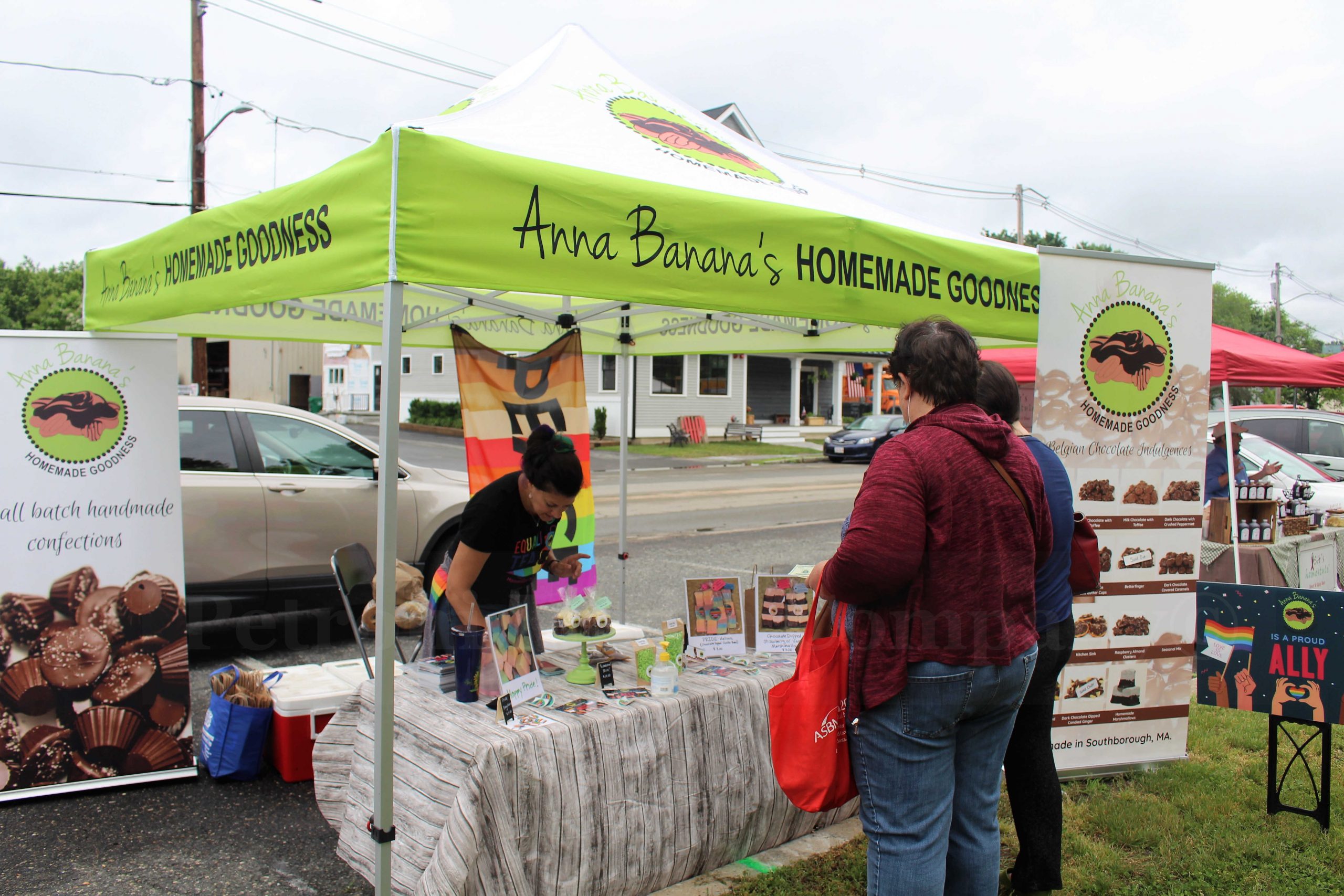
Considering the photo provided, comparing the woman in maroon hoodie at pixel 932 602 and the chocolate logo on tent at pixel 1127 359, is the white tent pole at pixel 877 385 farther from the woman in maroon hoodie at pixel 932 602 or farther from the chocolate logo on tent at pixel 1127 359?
the woman in maroon hoodie at pixel 932 602

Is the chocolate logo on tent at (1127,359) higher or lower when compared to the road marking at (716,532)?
higher

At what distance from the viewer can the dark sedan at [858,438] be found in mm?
23219

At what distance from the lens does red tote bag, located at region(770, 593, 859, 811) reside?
2.19m

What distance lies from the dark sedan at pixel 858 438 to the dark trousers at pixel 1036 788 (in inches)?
790

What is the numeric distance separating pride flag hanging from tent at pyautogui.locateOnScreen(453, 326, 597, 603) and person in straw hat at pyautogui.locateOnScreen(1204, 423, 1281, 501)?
4569 mm

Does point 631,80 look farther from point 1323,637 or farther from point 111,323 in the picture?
point 1323,637

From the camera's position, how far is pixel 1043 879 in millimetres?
2877

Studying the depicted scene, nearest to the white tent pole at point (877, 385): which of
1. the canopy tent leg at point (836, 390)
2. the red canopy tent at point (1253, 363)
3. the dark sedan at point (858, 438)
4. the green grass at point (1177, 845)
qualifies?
the canopy tent leg at point (836, 390)

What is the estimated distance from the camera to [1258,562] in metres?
6.48

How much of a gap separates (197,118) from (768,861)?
1612 cm

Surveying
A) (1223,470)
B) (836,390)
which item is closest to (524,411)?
(1223,470)

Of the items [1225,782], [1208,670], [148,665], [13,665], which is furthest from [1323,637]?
[13,665]

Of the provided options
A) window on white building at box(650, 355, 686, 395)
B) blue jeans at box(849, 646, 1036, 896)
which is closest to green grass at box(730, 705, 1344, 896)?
blue jeans at box(849, 646, 1036, 896)

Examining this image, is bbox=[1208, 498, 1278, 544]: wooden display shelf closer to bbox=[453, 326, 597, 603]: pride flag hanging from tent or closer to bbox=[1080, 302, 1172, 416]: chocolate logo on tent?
bbox=[1080, 302, 1172, 416]: chocolate logo on tent
